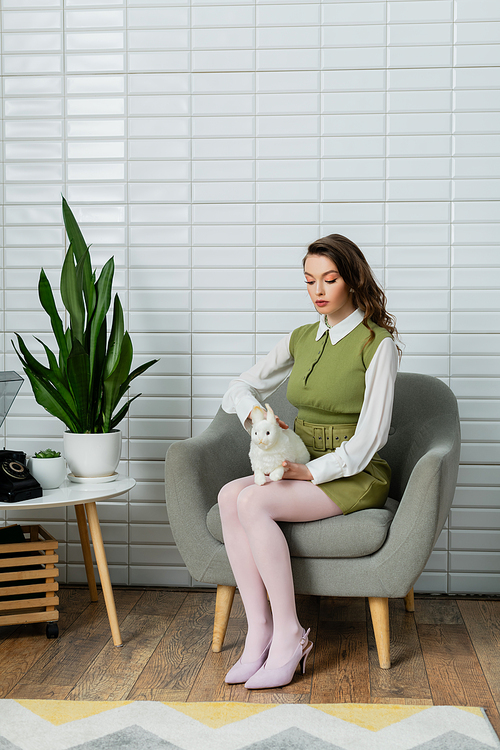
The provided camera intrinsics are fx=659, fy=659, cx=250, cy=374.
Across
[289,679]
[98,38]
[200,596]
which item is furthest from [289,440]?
[98,38]

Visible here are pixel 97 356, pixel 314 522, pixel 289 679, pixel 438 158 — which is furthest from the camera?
pixel 438 158

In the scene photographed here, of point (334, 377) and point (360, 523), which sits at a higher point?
point (334, 377)

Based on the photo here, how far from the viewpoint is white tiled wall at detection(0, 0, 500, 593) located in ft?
8.37

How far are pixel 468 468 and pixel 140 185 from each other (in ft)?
5.67

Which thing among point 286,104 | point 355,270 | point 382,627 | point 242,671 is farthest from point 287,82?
point 242,671

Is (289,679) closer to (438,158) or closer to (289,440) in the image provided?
(289,440)

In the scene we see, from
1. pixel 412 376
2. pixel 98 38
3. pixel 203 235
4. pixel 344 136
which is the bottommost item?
pixel 412 376

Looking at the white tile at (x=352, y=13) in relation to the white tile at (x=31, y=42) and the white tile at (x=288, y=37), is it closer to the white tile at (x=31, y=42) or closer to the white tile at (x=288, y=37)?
the white tile at (x=288, y=37)

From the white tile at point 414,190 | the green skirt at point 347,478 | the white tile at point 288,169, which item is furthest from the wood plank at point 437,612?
the white tile at point 288,169

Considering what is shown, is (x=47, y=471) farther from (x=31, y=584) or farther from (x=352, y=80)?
(x=352, y=80)

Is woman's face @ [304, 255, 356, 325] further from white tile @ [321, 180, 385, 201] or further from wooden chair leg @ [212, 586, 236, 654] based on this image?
wooden chair leg @ [212, 586, 236, 654]

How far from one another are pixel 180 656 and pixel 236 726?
46cm

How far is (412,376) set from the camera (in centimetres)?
236

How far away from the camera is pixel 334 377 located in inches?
78.1
